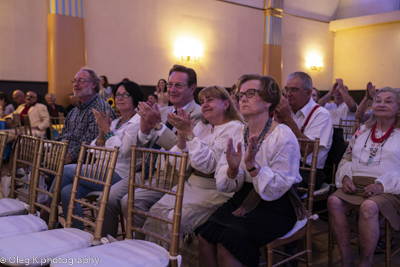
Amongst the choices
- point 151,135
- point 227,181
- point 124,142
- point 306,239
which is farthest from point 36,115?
point 306,239

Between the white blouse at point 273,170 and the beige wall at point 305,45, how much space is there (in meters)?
9.63

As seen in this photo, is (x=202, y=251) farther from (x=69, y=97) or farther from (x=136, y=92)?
Answer: (x=69, y=97)

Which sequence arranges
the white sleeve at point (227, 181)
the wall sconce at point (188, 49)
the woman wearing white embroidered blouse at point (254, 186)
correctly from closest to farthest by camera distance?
the woman wearing white embroidered blouse at point (254, 186), the white sleeve at point (227, 181), the wall sconce at point (188, 49)

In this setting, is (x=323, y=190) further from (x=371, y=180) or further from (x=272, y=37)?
(x=272, y=37)

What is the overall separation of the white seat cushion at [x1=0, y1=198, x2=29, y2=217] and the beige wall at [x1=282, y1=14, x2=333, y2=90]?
31.8 ft

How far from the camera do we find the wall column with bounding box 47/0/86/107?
7.09 m

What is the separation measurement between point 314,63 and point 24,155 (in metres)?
10.8

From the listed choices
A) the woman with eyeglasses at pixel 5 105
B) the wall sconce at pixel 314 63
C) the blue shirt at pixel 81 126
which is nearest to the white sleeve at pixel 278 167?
the blue shirt at pixel 81 126

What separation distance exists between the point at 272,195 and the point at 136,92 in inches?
60.0

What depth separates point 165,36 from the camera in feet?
28.3

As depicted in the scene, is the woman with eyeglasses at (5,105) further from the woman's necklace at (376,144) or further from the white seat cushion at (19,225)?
the woman's necklace at (376,144)

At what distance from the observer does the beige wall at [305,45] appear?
36.3 ft

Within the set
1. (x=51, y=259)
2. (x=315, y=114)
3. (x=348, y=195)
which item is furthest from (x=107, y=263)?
(x=315, y=114)

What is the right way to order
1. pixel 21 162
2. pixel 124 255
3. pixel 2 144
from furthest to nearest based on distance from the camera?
pixel 2 144 → pixel 21 162 → pixel 124 255
